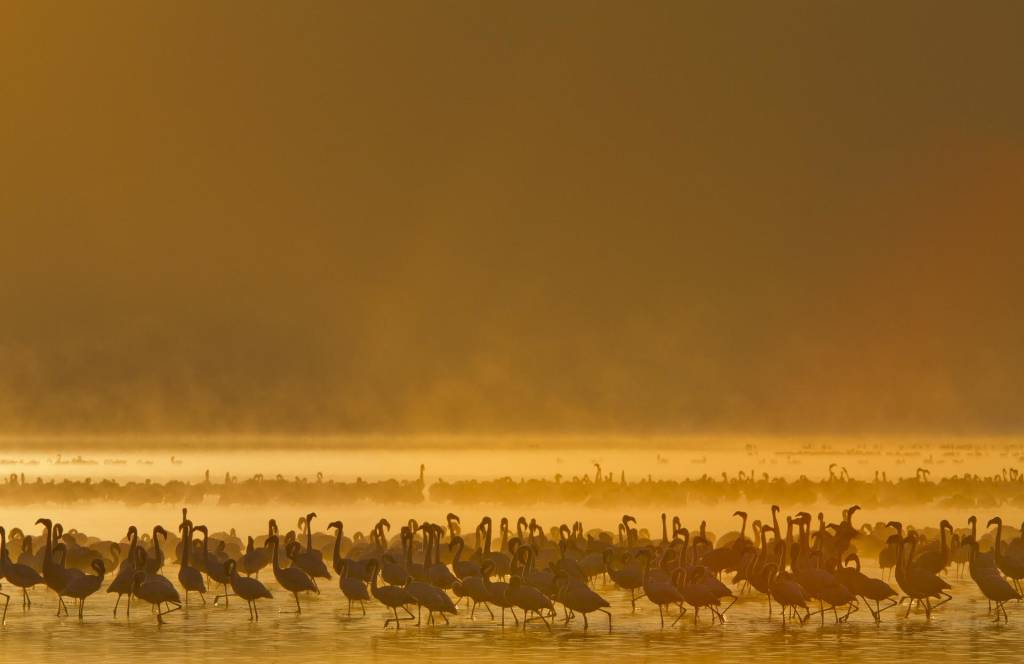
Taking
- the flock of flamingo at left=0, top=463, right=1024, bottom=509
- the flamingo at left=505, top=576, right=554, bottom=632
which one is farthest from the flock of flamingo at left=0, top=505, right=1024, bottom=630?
the flock of flamingo at left=0, top=463, right=1024, bottom=509

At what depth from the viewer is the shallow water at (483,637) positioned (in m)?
26.9

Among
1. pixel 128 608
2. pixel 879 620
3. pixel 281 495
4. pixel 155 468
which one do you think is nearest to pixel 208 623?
pixel 128 608

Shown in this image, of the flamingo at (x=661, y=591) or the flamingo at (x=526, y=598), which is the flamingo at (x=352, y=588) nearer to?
the flamingo at (x=526, y=598)

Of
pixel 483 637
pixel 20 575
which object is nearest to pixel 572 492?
pixel 20 575

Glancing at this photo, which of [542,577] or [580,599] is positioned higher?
[542,577]

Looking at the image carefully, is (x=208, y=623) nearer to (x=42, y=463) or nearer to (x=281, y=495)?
(x=281, y=495)

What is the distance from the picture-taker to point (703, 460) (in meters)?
115

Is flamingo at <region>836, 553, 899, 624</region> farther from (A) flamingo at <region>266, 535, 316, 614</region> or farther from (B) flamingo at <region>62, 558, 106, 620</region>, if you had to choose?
(B) flamingo at <region>62, 558, 106, 620</region>

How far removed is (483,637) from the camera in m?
28.7

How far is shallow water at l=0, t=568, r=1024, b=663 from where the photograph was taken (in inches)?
1061

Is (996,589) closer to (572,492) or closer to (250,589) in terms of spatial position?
(250,589)

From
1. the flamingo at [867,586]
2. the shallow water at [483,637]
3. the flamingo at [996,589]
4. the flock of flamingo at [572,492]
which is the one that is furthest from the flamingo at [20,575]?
the flock of flamingo at [572,492]

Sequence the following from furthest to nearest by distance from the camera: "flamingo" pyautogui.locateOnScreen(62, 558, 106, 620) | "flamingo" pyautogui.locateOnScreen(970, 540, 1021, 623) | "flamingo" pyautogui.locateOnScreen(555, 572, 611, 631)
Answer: "flamingo" pyautogui.locateOnScreen(62, 558, 106, 620), "flamingo" pyautogui.locateOnScreen(970, 540, 1021, 623), "flamingo" pyautogui.locateOnScreen(555, 572, 611, 631)

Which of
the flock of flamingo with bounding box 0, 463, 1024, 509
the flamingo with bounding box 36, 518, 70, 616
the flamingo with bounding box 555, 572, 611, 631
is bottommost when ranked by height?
the flamingo with bounding box 555, 572, 611, 631
